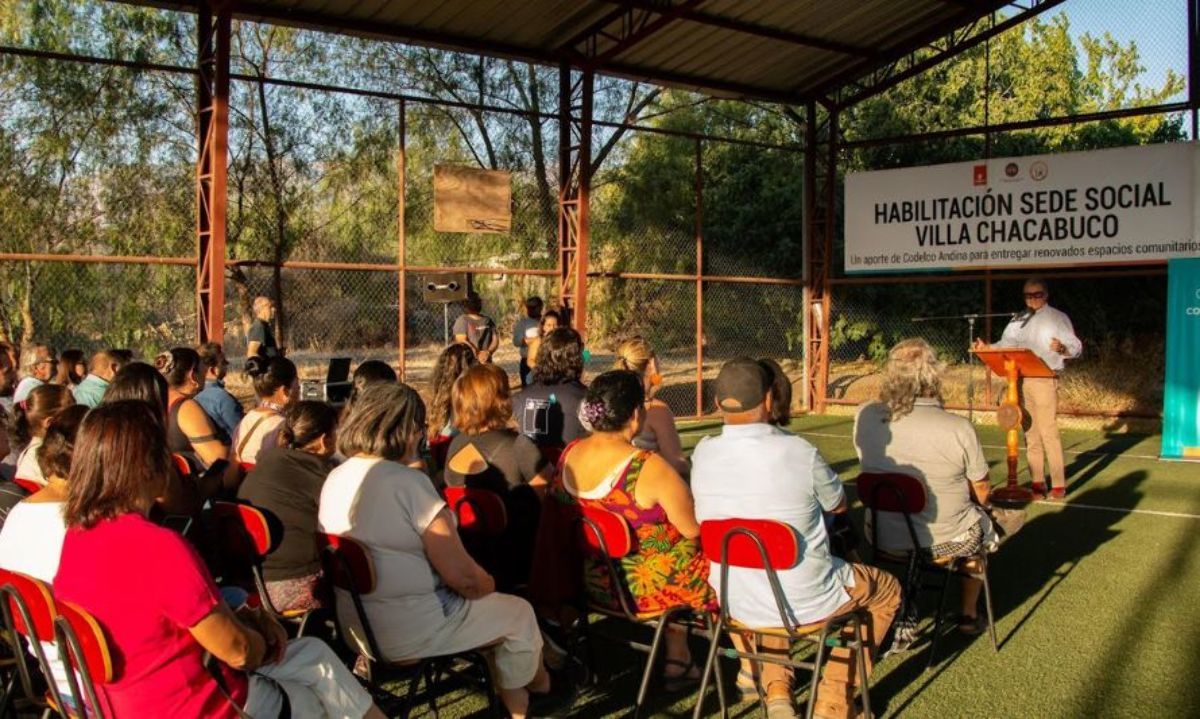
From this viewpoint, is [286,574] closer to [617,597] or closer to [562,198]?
[617,597]

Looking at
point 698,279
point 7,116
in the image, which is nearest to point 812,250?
point 698,279

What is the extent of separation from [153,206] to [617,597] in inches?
357

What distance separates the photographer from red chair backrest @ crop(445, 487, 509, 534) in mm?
3941

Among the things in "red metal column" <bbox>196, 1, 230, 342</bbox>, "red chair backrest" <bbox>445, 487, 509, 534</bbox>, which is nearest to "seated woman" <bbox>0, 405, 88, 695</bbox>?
"red chair backrest" <bbox>445, 487, 509, 534</bbox>

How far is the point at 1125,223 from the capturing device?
463 inches

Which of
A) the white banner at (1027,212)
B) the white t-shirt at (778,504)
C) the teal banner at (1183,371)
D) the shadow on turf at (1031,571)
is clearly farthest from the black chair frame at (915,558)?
the white banner at (1027,212)

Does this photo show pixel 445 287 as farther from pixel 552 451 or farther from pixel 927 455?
pixel 927 455

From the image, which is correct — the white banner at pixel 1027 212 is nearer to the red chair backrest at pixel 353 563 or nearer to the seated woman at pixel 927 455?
the seated woman at pixel 927 455

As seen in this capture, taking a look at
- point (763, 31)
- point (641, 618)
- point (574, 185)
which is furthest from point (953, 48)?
point (641, 618)

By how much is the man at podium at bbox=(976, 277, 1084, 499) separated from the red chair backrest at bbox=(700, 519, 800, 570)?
556cm

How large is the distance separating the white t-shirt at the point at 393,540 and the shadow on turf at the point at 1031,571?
1.91 metres

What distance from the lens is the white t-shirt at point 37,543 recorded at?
2.85 m

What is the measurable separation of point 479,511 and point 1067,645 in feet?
9.19

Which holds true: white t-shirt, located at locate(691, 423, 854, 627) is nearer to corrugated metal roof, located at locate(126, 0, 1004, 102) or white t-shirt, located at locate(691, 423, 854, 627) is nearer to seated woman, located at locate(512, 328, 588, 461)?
seated woman, located at locate(512, 328, 588, 461)
